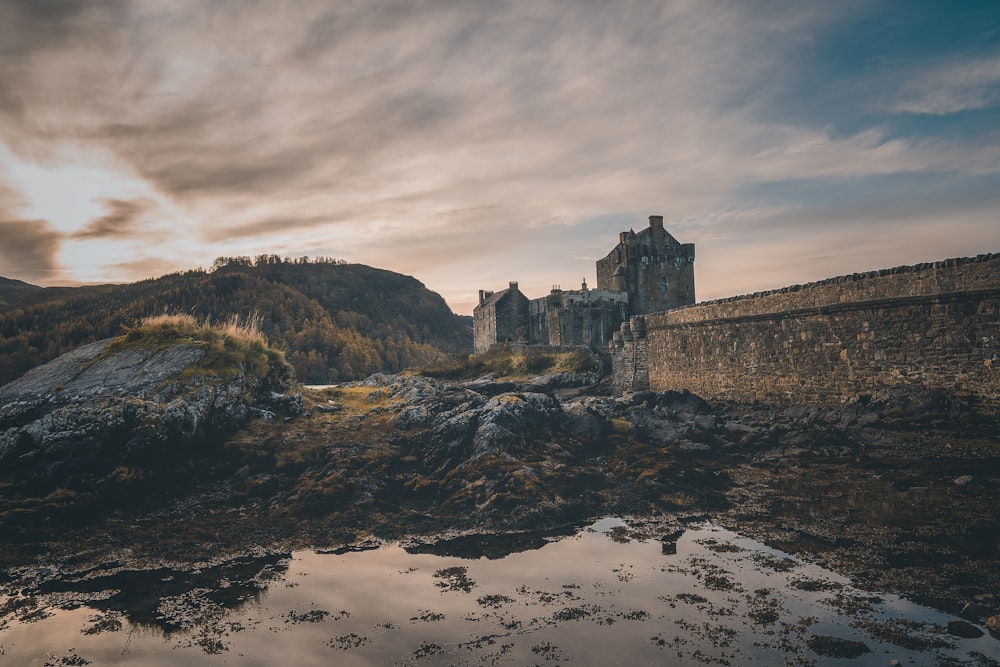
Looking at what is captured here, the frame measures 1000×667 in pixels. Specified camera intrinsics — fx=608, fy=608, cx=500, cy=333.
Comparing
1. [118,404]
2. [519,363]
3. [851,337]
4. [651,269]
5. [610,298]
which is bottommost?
[118,404]

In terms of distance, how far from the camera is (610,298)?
172 ft

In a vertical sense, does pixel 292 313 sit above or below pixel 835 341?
above

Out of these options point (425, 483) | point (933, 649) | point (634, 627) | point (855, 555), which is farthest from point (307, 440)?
point (933, 649)

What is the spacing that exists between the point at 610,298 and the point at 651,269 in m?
5.05

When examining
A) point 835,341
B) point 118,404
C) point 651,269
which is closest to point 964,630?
point 835,341

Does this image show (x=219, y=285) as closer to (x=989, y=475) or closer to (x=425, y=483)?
(x=425, y=483)

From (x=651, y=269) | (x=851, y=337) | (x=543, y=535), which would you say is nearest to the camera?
(x=543, y=535)

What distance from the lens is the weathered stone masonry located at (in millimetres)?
19609

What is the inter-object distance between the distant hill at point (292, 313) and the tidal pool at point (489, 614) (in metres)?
40.9

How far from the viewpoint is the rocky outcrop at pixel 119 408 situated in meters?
18.6

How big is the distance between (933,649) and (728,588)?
10.7 feet

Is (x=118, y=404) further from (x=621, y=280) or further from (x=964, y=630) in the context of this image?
(x=621, y=280)

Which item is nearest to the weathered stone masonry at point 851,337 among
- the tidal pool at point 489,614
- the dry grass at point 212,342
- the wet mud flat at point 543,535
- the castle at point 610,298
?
the wet mud flat at point 543,535

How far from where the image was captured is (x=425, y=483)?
19.1m
